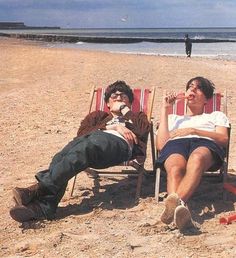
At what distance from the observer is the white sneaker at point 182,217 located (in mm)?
3938

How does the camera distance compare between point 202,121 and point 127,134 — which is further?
point 202,121

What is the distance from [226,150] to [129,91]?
114 centimetres

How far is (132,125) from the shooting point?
16.7ft

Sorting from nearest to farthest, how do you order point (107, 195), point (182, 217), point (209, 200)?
point (182, 217)
point (209, 200)
point (107, 195)

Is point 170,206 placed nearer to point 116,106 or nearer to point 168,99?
point 168,99

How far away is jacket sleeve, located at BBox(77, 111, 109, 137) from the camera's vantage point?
514 centimetres

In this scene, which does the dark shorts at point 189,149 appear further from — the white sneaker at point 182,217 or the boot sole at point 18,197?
the boot sole at point 18,197

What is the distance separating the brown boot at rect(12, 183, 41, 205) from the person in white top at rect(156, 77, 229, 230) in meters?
1.05

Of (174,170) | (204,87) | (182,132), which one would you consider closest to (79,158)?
(174,170)

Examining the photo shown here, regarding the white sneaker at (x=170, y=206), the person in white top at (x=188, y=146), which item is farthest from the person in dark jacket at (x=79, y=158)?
the white sneaker at (x=170, y=206)

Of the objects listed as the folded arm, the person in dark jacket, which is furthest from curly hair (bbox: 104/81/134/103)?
the folded arm

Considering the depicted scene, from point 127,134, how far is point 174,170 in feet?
2.20

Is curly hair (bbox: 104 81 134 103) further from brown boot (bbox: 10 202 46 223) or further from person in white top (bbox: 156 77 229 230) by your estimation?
brown boot (bbox: 10 202 46 223)

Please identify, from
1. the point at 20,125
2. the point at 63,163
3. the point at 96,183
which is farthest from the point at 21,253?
the point at 20,125
